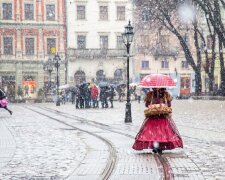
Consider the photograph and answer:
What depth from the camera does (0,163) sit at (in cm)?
1074

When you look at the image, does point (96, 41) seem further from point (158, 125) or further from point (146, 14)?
point (158, 125)

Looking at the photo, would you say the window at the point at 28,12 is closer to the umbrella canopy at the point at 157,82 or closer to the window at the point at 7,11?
the window at the point at 7,11

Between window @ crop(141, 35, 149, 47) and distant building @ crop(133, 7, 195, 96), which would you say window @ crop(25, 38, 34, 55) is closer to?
distant building @ crop(133, 7, 195, 96)

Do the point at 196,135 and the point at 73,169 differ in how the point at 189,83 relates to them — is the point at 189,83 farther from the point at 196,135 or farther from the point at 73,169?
the point at 73,169

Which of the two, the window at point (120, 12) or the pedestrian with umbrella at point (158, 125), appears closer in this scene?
the pedestrian with umbrella at point (158, 125)

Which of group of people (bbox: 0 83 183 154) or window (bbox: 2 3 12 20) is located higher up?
window (bbox: 2 3 12 20)

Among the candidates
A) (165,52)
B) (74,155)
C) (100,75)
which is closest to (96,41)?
(100,75)

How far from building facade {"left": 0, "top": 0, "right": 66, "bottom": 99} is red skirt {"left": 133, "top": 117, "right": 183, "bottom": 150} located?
1881 inches

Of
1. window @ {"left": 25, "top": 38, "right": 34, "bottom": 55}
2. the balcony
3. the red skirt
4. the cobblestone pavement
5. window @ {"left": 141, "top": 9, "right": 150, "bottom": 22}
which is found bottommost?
the cobblestone pavement

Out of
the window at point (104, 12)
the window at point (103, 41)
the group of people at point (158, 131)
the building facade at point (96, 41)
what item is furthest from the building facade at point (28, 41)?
the group of people at point (158, 131)

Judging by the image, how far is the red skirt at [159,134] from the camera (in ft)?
38.1

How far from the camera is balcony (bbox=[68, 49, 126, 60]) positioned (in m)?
61.3

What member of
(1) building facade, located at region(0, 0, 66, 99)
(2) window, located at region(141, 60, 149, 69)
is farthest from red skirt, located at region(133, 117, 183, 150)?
(2) window, located at region(141, 60, 149, 69)

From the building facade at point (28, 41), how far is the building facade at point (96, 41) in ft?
3.59
